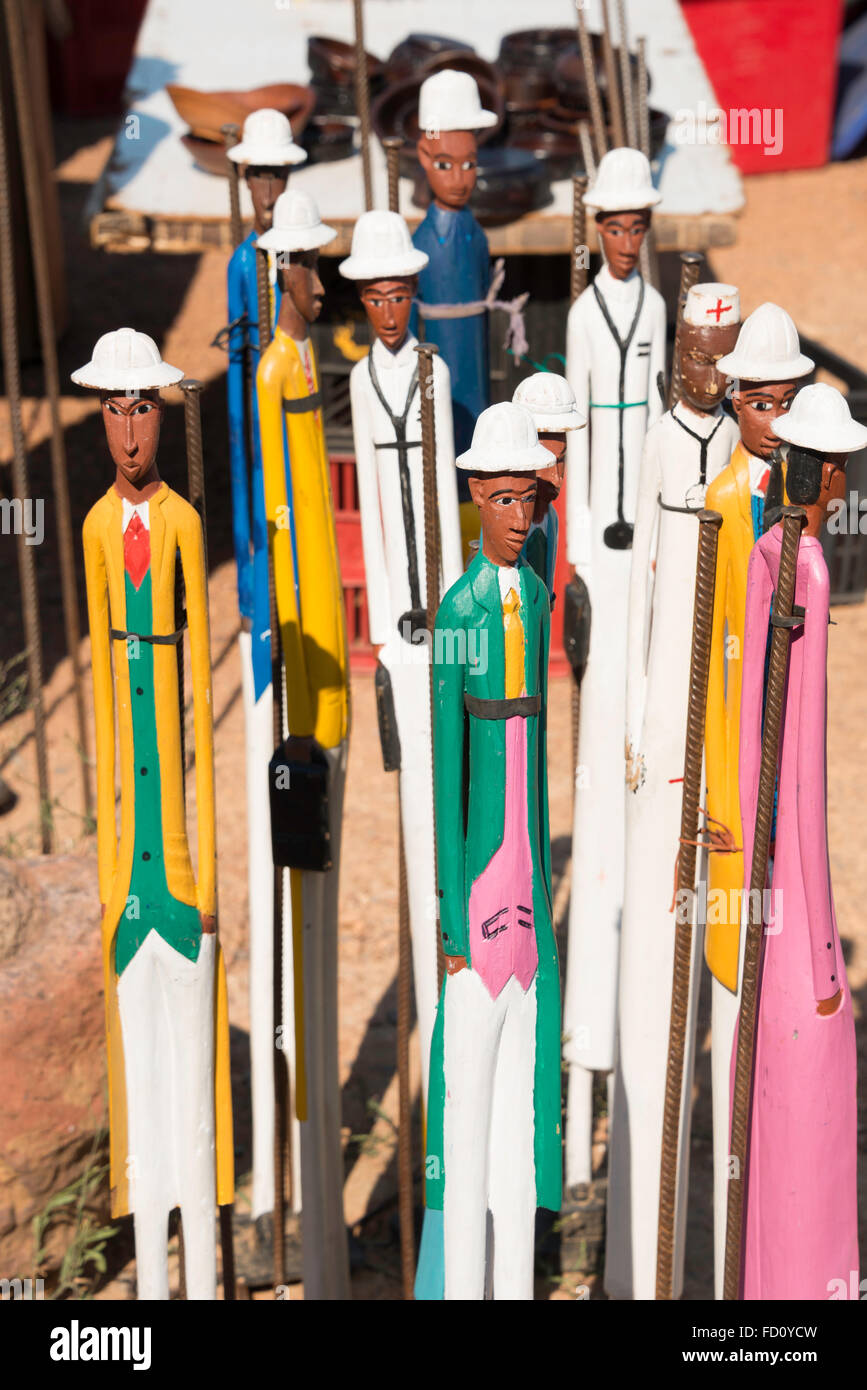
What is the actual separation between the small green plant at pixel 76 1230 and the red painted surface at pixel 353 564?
3902mm

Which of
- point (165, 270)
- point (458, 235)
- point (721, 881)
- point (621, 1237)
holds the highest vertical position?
point (165, 270)

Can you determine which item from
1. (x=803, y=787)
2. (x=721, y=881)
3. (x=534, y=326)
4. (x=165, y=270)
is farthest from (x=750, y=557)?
(x=165, y=270)

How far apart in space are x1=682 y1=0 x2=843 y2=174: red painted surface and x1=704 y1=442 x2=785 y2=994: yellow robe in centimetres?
1277

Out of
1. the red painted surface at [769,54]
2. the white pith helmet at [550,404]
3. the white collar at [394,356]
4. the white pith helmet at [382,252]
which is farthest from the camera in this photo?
the red painted surface at [769,54]

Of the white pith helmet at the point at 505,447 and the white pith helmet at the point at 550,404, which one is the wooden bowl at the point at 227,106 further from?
the white pith helmet at the point at 505,447

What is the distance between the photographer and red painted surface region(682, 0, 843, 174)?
15.5 metres

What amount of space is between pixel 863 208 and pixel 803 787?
13.4 m

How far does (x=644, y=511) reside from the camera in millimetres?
3971

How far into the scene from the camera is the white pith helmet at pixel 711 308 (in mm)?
3799

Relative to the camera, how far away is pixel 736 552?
348 centimetres

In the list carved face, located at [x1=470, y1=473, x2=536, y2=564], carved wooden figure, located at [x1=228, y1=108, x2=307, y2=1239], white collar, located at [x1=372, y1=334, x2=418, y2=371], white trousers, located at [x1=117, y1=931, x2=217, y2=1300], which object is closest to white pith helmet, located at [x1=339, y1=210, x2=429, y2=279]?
white collar, located at [x1=372, y1=334, x2=418, y2=371]

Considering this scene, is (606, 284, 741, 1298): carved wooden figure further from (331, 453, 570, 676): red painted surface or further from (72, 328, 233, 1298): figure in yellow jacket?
(331, 453, 570, 676): red painted surface

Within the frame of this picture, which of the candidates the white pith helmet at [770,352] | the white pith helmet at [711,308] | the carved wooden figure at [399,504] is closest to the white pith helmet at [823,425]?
the white pith helmet at [770,352]

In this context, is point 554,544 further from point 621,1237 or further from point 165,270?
point 165,270
